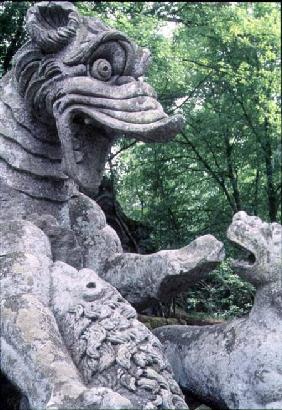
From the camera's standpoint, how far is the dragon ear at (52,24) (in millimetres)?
2516

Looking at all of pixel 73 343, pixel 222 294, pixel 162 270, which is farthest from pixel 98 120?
pixel 222 294

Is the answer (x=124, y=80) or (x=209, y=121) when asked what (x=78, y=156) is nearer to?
(x=124, y=80)

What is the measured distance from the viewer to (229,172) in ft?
24.7

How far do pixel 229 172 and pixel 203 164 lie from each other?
31 cm

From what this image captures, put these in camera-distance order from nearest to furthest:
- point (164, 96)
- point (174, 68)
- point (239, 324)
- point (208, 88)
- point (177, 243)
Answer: point (239, 324)
point (177, 243)
point (174, 68)
point (164, 96)
point (208, 88)

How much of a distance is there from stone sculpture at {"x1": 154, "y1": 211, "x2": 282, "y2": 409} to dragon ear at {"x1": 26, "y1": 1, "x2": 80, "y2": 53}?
37.7 inches

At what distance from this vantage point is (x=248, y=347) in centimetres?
211

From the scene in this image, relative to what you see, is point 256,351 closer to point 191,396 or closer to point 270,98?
A: point 191,396

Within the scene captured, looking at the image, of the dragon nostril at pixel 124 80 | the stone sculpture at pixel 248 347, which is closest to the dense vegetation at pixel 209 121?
the dragon nostril at pixel 124 80

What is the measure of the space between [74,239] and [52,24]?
0.86 m

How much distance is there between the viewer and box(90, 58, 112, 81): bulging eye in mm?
2465

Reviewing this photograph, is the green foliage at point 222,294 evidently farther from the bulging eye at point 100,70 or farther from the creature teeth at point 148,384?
the creature teeth at point 148,384

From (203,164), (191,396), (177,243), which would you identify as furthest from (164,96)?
(191,396)

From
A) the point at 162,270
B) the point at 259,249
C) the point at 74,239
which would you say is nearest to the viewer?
the point at 259,249
